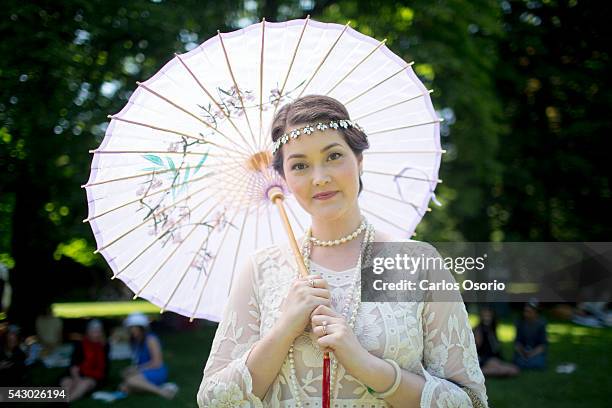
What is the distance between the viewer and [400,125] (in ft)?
7.84

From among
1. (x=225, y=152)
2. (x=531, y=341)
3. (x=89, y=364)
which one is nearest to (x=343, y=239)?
(x=225, y=152)

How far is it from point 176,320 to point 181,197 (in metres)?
11.8

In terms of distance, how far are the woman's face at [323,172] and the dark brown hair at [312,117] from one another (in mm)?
32

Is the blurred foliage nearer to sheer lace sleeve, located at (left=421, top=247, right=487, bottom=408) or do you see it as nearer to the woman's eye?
the woman's eye

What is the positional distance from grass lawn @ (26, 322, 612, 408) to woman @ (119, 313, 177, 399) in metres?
0.12

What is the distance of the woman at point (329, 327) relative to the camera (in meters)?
1.76

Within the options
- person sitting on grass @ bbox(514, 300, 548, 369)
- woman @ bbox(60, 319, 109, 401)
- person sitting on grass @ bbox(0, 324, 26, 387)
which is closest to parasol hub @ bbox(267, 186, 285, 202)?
person sitting on grass @ bbox(0, 324, 26, 387)

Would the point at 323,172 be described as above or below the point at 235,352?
above

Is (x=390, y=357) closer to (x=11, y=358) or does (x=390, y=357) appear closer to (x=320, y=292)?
(x=320, y=292)

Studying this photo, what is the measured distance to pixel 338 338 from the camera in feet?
5.57

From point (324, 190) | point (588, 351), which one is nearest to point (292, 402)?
point (324, 190)

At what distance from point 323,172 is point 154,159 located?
0.73m

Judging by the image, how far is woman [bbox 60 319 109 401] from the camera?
24.7 ft

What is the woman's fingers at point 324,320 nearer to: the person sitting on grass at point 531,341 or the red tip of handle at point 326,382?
the red tip of handle at point 326,382
